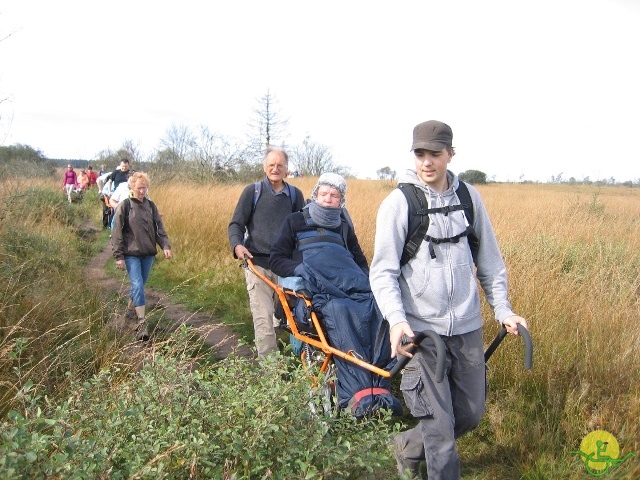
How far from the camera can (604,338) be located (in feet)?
12.8

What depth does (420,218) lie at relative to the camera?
2705 mm

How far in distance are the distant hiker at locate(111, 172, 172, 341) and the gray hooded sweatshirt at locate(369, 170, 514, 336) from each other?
398 cm

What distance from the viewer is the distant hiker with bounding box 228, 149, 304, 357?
5066 millimetres

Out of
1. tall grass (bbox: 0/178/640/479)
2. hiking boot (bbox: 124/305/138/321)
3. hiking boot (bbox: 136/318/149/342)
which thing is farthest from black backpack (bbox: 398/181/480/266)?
hiking boot (bbox: 124/305/138/321)

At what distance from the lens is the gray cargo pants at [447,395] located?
2666mm

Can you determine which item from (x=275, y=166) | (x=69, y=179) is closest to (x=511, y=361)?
(x=275, y=166)

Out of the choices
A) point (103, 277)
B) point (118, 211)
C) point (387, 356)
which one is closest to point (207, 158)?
point (103, 277)

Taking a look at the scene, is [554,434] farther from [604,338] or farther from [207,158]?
[207,158]

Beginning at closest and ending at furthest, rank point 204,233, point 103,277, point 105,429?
point 105,429
point 103,277
point 204,233

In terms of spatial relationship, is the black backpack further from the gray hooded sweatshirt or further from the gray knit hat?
the gray knit hat

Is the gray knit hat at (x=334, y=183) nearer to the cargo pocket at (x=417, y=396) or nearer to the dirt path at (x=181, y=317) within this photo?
the dirt path at (x=181, y=317)

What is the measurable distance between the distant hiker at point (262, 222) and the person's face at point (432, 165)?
2594 mm

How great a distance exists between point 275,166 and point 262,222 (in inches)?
22.1

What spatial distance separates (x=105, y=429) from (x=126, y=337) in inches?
102
